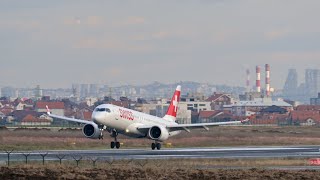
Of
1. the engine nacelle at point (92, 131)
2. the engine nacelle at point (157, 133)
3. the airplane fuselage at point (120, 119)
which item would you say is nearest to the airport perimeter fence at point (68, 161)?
the airplane fuselage at point (120, 119)

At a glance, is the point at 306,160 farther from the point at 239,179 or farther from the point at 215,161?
the point at 239,179

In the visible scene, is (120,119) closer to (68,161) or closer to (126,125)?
(126,125)

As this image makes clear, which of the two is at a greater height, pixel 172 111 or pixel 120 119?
pixel 172 111

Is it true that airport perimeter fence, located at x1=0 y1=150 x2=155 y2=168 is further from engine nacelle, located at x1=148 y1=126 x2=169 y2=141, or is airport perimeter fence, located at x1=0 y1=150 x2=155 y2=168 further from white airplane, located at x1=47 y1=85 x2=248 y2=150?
engine nacelle, located at x1=148 y1=126 x2=169 y2=141

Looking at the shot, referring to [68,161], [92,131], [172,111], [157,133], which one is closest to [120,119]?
[157,133]

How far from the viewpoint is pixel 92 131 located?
312ft

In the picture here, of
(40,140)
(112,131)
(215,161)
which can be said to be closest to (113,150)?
(112,131)

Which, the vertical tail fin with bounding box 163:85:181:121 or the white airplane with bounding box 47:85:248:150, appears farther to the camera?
the vertical tail fin with bounding box 163:85:181:121

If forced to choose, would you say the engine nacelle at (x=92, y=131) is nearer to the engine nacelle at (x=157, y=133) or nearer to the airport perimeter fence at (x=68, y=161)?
the engine nacelle at (x=157, y=133)

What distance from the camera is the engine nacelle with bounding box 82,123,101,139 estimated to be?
94500 mm

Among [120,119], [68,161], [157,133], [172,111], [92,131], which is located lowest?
[68,161]

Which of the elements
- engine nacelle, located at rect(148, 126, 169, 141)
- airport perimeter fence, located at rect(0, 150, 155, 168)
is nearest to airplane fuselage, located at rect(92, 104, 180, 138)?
engine nacelle, located at rect(148, 126, 169, 141)

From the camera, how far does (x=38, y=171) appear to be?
5178 centimetres

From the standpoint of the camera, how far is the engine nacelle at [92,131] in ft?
310
